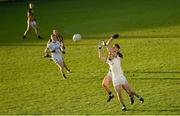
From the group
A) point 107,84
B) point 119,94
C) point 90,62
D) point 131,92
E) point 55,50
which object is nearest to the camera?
point 119,94

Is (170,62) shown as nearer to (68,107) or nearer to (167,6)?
(68,107)

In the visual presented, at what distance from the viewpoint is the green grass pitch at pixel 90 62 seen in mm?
18344

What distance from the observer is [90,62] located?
2527 cm

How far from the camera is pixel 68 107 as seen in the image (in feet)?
59.4

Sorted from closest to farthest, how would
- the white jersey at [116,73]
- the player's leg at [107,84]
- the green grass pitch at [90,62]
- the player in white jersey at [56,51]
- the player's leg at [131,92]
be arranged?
the white jersey at [116,73] < the player's leg at [131,92] < the player's leg at [107,84] < the green grass pitch at [90,62] < the player in white jersey at [56,51]

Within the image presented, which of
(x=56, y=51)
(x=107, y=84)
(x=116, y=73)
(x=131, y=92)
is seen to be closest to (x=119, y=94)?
(x=131, y=92)

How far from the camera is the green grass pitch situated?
1834cm

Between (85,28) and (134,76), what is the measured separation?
47.5ft

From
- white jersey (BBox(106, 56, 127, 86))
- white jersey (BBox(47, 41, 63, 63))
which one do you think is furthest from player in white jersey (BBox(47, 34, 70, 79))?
white jersey (BBox(106, 56, 127, 86))

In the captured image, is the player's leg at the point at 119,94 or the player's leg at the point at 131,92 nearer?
the player's leg at the point at 119,94

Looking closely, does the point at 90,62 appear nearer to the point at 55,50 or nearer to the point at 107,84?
the point at 55,50

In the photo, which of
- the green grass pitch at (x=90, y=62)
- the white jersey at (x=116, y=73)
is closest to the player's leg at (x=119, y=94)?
the white jersey at (x=116, y=73)

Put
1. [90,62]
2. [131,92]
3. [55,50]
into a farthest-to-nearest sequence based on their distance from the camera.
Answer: [90,62] < [55,50] < [131,92]

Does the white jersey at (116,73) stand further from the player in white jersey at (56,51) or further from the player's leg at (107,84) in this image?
the player in white jersey at (56,51)
